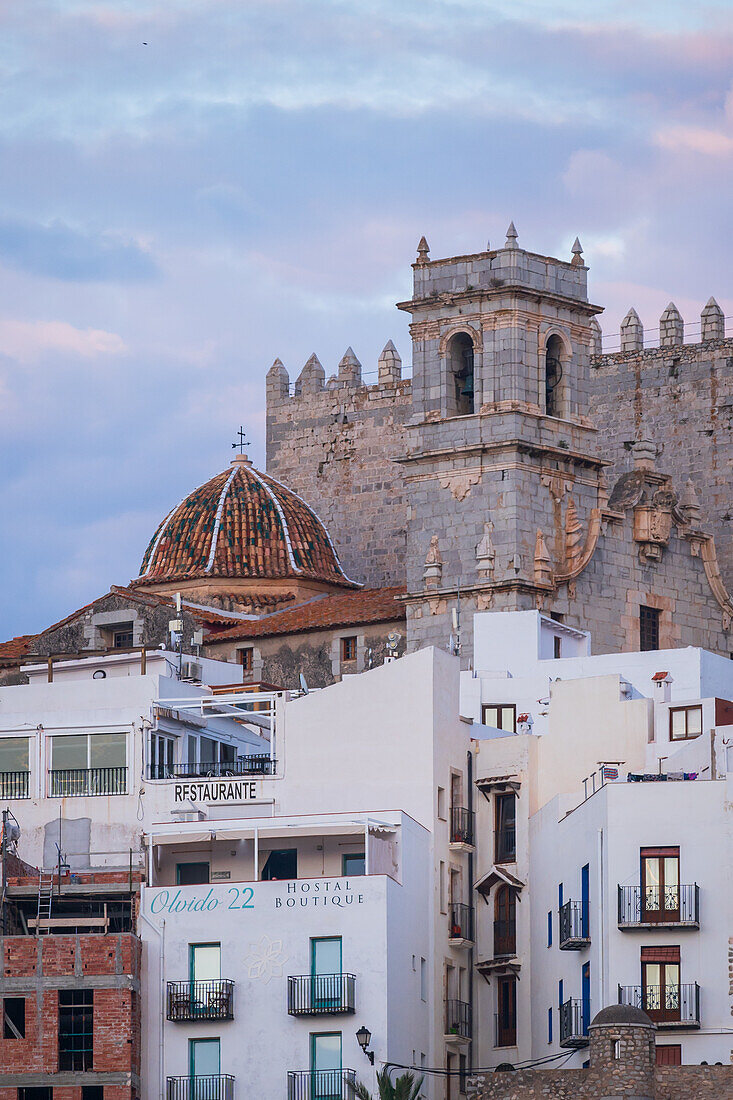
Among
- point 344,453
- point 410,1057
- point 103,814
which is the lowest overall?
point 410,1057

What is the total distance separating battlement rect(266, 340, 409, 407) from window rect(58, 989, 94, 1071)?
39.4 metres

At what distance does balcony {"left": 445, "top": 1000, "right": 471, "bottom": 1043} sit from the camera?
79062mm

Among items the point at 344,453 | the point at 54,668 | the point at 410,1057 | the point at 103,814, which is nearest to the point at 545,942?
the point at 410,1057

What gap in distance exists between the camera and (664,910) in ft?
244

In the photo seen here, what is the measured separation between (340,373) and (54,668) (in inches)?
968

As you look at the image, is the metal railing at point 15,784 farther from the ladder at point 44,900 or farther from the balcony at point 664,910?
the balcony at point 664,910

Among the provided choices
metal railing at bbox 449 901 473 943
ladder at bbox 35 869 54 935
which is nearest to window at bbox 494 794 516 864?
metal railing at bbox 449 901 473 943

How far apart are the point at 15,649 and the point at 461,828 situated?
27.3 meters

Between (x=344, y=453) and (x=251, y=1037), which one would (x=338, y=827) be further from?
(x=344, y=453)

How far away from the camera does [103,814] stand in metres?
83.4

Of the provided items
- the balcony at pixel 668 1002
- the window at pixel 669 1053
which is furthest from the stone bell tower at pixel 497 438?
the window at pixel 669 1053

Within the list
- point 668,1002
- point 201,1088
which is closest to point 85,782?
point 201,1088

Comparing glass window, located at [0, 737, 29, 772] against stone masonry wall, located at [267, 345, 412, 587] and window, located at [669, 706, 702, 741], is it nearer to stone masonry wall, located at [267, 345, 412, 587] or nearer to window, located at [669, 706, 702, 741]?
window, located at [669, 706, 702, 741]

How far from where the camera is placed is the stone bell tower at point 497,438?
96812mm
